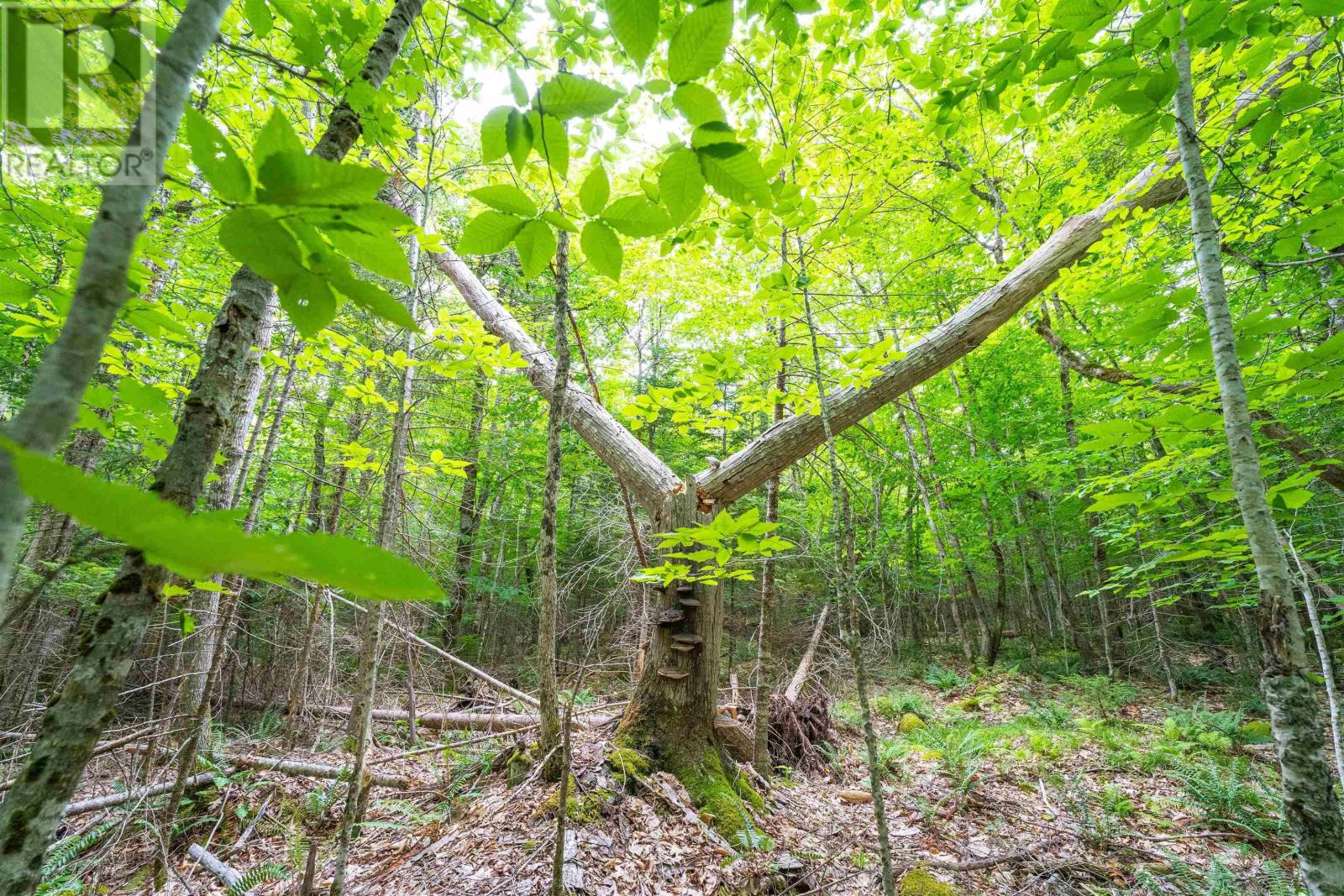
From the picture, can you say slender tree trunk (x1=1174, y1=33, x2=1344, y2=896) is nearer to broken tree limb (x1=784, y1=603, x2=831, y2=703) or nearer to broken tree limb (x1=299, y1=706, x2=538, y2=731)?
broken tree limb (x1=784, y1=603, x2=831, y2=703)

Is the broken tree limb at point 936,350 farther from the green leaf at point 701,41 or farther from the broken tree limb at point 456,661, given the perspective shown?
the green leaf at point 701,41

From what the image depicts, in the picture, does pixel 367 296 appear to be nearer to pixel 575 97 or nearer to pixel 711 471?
pixel 575 97

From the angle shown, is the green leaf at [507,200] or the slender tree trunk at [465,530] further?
the slender tree trunk at [465,530]

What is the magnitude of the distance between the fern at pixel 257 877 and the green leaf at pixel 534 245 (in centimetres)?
404

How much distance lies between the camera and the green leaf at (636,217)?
932 millimetres

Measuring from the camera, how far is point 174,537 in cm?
32

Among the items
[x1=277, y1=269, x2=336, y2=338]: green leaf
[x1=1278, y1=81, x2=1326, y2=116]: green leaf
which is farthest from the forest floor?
[x1=1278, y1=81, x2=1326, y2=116]: green leaf

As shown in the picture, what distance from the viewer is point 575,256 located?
16.8 feet

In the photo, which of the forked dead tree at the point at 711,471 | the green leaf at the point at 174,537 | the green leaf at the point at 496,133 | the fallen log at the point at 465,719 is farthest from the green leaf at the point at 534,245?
the fallen log at the point at 465,719

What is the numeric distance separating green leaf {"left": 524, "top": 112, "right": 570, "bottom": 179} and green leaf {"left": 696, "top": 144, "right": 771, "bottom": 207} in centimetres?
25

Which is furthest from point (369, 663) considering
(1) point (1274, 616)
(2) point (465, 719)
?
(1) point (1274, 616)

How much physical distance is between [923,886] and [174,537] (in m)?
4.03

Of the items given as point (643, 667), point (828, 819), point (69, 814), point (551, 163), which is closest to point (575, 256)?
point (643, 667)

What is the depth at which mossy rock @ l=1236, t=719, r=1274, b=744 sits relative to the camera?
5.96 m
